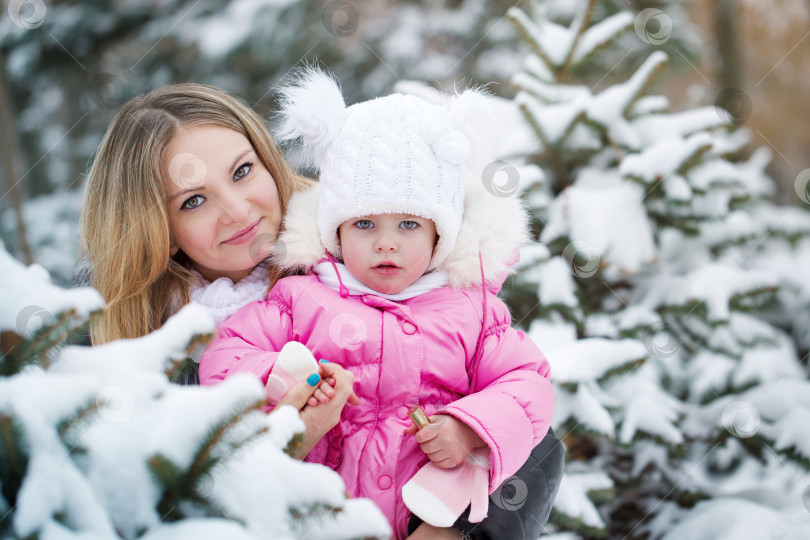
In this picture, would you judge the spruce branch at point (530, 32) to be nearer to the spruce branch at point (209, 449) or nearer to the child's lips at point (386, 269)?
the child's lips at point (386, 269)

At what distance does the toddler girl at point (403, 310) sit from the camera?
1.45 metres

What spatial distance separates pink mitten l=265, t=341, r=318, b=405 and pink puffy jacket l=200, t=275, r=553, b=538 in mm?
36

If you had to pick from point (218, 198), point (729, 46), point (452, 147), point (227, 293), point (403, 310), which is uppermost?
point (729, 46)

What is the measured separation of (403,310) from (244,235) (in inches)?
20.0

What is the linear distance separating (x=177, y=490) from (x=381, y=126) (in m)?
1.05

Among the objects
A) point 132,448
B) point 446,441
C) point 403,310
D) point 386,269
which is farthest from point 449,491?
point 132,448

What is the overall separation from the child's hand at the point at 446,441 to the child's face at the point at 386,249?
39 cm

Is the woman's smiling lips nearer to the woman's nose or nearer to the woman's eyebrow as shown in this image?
the woman's nose

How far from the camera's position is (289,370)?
137cm

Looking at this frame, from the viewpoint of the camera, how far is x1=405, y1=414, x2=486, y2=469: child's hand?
141 cm

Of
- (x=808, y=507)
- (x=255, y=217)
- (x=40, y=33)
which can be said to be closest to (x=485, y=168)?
(x=255, y=217)

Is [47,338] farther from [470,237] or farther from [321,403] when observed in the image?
[470,237]

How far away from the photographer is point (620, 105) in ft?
8.98

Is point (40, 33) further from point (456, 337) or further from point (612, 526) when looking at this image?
point (612, 526)
